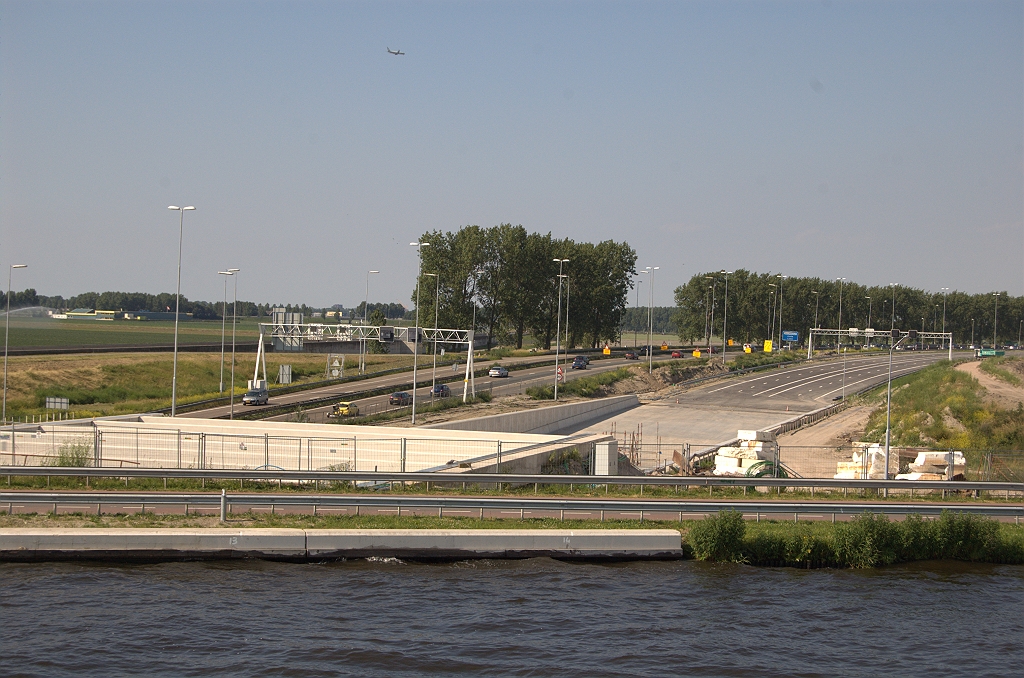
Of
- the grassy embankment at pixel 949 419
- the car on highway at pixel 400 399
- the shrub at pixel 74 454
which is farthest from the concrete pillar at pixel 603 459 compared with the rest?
the car on highway at pixel 400 399

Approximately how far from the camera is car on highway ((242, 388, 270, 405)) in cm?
6109

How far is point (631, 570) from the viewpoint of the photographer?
22516 millimetres

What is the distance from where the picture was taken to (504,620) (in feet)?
62.4

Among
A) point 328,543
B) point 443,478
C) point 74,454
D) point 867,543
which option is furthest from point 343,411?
point 867,543

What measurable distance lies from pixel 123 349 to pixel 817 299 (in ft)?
370

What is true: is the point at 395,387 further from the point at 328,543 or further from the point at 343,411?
the point at 328,543

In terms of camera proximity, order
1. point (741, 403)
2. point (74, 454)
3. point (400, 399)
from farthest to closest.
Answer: point (741, 403) → point (400, 399) → point (74, 454)

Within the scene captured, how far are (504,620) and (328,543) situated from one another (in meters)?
5.40

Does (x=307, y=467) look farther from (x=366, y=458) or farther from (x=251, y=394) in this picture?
(x=251, y=394)

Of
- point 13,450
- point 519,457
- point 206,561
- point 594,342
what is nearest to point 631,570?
point 206,561

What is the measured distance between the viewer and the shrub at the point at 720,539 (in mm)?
23094

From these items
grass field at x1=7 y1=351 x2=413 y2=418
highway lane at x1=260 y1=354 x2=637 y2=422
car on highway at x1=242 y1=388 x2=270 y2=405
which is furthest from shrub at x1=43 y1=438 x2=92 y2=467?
car on highway at x1=242 y1=388 x2=270 y2=405

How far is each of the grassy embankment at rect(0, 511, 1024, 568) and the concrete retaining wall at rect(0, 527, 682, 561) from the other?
30.9 inches

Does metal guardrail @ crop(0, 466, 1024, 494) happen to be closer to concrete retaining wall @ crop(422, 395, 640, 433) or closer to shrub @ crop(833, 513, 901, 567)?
shrub @ crop(833, 513, 901, 567)
